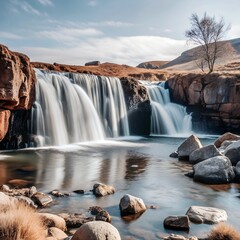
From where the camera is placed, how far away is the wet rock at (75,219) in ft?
25.6

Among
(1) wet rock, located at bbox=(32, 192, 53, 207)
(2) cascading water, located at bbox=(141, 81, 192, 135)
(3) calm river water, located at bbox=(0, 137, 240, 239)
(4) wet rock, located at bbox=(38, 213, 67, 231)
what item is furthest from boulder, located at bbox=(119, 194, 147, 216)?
(2) cascading water, located at bbox=(141, 81, 192, 135)

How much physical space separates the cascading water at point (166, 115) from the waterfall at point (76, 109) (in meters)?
3.57

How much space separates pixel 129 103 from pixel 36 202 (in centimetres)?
2339

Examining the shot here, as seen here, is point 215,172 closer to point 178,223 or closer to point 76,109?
point 178,223

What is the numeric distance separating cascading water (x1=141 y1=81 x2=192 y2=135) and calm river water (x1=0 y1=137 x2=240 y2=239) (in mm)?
11228

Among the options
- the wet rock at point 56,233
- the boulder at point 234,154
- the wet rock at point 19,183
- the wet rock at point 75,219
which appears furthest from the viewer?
the boulder at point 234,154

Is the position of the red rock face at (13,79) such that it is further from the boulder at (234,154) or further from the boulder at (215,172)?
the boulder at (234,154)

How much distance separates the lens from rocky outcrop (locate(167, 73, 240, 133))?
32.2 m

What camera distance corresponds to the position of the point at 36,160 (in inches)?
685

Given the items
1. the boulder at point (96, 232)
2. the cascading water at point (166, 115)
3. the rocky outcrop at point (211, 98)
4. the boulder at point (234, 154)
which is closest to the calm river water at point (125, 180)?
the boulder at point (96, 232)

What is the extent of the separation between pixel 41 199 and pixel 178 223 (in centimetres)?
400

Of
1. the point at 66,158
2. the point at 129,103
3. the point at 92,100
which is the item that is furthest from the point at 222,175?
the point at 129,103

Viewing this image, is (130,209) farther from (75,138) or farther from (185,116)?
(185,116)

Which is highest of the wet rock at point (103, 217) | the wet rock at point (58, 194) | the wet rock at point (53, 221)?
the wet rock at point (53, 221)
